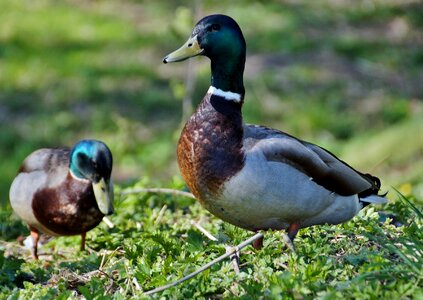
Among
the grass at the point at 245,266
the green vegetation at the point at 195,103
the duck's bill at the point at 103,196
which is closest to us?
the grass at the point at 245,266

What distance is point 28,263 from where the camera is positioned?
5.07 m

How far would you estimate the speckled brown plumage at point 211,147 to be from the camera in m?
4.20

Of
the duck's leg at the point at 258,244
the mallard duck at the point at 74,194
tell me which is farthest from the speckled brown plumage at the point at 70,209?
the duck's leg at the point at 258,244

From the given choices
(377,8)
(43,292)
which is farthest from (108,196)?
(377,8)

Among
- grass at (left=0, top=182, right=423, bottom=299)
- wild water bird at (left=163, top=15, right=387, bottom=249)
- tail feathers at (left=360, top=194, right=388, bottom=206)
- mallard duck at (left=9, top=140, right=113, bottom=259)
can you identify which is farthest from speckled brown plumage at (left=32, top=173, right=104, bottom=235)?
tail feathers at (left=360, top=194, right=388, bottom=206)

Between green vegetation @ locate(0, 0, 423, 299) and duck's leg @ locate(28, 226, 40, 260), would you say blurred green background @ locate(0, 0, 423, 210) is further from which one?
duck's leg @ locate(28, 226, 40, 260)

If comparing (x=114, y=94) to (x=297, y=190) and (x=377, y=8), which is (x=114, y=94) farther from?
(x=297, y=190)

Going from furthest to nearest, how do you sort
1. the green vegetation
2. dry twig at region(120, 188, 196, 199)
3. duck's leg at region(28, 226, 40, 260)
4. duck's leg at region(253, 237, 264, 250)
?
1. dry twig at region(120, 188, 196, 199)
2. duck's leg at region(28, 226, 40, 260)
3. duck's leg at region(253, 237, 264, 250)
4. the green vegetation

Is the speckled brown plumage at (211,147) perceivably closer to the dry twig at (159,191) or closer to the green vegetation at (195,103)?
the green vegetation at (195,103)

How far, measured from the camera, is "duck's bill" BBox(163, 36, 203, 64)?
4.41 metres

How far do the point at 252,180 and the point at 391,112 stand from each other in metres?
5.78

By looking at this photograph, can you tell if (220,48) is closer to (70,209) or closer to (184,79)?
(70,209)

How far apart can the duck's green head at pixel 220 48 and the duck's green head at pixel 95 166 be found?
3.08 ft

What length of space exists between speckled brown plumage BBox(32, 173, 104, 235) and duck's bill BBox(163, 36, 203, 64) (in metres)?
1.15
